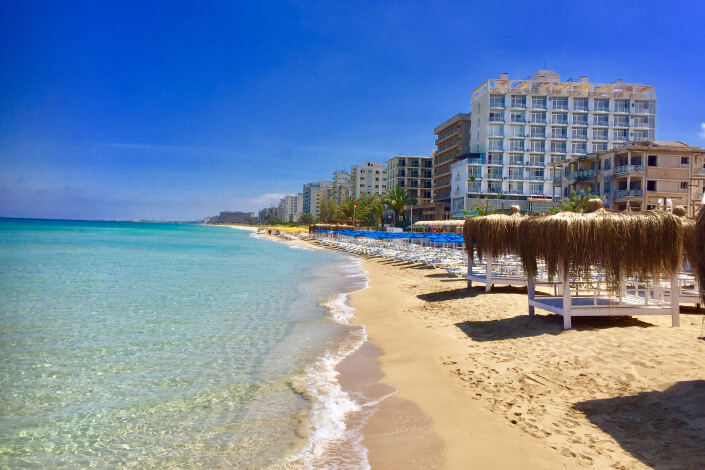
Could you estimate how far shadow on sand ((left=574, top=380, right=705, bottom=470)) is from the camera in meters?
4.07

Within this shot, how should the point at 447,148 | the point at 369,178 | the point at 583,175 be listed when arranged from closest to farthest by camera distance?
the point at 583,175, the point at 447,148, the point at 369,178

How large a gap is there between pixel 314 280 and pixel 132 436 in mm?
15901

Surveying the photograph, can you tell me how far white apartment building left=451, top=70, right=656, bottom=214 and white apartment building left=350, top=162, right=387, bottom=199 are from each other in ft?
204

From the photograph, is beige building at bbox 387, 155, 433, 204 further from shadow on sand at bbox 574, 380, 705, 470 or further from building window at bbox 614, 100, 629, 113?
shadow on sand at bbox 574, 380, 705, 470

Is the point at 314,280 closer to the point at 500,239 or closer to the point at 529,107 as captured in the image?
the point at 500,239

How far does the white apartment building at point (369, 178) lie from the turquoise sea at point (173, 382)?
111937 mm

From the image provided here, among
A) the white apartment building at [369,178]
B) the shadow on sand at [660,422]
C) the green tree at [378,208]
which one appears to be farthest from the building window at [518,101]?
the shadow on sand at [660,422]

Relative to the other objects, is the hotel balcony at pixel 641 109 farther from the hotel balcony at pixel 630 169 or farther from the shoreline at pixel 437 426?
the shoreline at pixel 437 426

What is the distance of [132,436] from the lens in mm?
5258

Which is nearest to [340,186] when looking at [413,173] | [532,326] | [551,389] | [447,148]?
[413,173]

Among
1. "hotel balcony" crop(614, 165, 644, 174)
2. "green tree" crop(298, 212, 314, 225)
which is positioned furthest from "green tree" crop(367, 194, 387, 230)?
"green tree" crop(298, 212, 314, 225)

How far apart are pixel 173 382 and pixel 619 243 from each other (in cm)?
718

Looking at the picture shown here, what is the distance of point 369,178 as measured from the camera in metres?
127

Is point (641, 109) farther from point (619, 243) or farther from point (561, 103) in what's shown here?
point (619, 243)
